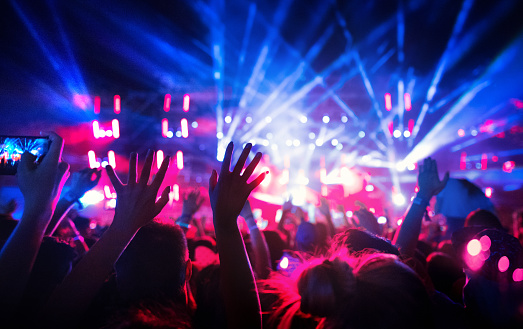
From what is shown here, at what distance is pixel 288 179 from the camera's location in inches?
613

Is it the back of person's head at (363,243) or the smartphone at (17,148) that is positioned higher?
the smartphone at (17,148)

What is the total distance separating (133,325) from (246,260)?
0.44 meters

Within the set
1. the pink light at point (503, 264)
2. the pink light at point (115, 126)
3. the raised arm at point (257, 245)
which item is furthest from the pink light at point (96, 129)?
the pink light at point (503, 264)

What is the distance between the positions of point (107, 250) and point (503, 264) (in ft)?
6.45

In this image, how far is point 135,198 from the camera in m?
1.19

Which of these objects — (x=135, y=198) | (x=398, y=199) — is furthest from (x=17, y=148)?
(x=398, y=199)

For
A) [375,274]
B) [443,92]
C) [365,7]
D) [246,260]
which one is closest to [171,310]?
[246,260]

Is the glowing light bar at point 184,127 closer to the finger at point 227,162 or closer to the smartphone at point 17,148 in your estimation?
the smartphone at point 17,148

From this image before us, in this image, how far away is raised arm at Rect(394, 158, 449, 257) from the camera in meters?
1.95

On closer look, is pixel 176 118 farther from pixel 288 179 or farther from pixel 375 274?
pixel 375 274

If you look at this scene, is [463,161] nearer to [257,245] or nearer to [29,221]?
[257,245]

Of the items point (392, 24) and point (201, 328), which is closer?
point (201, 328)

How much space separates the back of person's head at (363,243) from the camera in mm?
1545

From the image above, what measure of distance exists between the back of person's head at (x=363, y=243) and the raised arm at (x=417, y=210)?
40 cm
